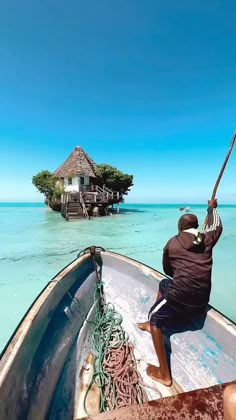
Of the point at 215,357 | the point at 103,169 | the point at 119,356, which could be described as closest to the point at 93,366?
the point at 119,356

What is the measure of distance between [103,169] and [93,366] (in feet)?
87.0

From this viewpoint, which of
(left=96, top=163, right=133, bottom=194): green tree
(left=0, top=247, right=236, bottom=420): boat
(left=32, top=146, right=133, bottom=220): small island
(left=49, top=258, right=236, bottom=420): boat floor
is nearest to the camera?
(left=0, top=247, right=236, bottom=420): boat

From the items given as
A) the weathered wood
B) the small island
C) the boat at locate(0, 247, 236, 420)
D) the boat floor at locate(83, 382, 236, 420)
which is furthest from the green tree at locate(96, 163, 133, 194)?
the boat floor at locate(83, 382, 236, 420)

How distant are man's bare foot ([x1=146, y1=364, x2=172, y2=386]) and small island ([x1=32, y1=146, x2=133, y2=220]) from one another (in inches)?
865

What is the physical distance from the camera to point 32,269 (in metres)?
7.74

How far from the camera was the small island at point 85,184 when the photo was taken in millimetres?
25062

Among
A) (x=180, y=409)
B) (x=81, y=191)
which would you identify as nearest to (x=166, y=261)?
(x=180, y=409)

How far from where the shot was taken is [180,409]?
97cm

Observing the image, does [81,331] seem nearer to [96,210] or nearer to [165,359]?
[165,359]

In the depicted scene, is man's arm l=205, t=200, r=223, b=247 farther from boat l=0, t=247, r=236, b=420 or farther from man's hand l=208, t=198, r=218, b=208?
boat l=0, t=247, r=236, b=420

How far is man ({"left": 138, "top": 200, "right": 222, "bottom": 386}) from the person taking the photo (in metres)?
2.12

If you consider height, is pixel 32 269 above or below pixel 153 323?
below

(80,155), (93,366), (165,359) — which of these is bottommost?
(93,366)

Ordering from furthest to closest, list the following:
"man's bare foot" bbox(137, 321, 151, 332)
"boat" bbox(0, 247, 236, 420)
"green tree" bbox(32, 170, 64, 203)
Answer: "green tree" bbox(32, 170, 64, 203) < "man's bare foot" bbox(137, 321, 151, 332) < "boat" bbox(0, 247, 236, 420)
